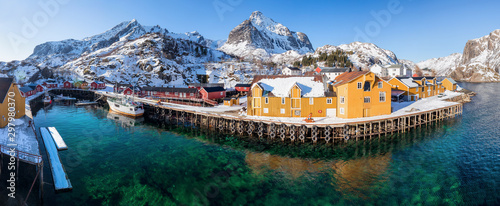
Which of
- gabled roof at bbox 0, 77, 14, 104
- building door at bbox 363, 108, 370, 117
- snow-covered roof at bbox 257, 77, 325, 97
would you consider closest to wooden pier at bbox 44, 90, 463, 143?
building door at bbox 363, 108, 370, 117

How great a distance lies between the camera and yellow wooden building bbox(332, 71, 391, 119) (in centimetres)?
3719

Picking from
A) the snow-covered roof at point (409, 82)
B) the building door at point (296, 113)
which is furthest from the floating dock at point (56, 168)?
the snow-covered roof at point (409, 82)

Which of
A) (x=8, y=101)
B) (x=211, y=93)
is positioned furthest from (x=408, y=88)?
(x=8, y=101)

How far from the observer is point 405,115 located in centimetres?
3844

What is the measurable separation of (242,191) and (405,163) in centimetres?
1900

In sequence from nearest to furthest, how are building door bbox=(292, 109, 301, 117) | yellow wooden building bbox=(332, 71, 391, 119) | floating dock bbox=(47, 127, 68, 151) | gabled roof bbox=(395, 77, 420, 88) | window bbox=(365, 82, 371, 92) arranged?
floating dock bbox=(47, 127, 68, 151)
yellow wooden building bbox=(332, 71, 391, 119)
window bbox=(365, 82, 371, 92)
building door bbox=(292, 109, 301, 117)
gabled roof bbox=(395, 77, 420, 88)

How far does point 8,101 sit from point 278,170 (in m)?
40.5

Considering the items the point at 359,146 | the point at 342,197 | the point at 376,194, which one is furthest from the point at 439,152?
the point at 342,197

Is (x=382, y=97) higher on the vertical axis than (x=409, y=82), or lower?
lower

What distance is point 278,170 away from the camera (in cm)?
2375

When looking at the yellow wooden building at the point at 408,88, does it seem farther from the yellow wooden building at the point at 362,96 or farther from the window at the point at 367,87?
the window at the point at 367,87

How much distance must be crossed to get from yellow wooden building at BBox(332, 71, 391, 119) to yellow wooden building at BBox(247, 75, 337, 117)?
1708 mm

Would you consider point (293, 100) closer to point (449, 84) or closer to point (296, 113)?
point (296, 113)

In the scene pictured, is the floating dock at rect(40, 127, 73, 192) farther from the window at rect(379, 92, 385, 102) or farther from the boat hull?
the window at rect(379, 92, 385, 102)
